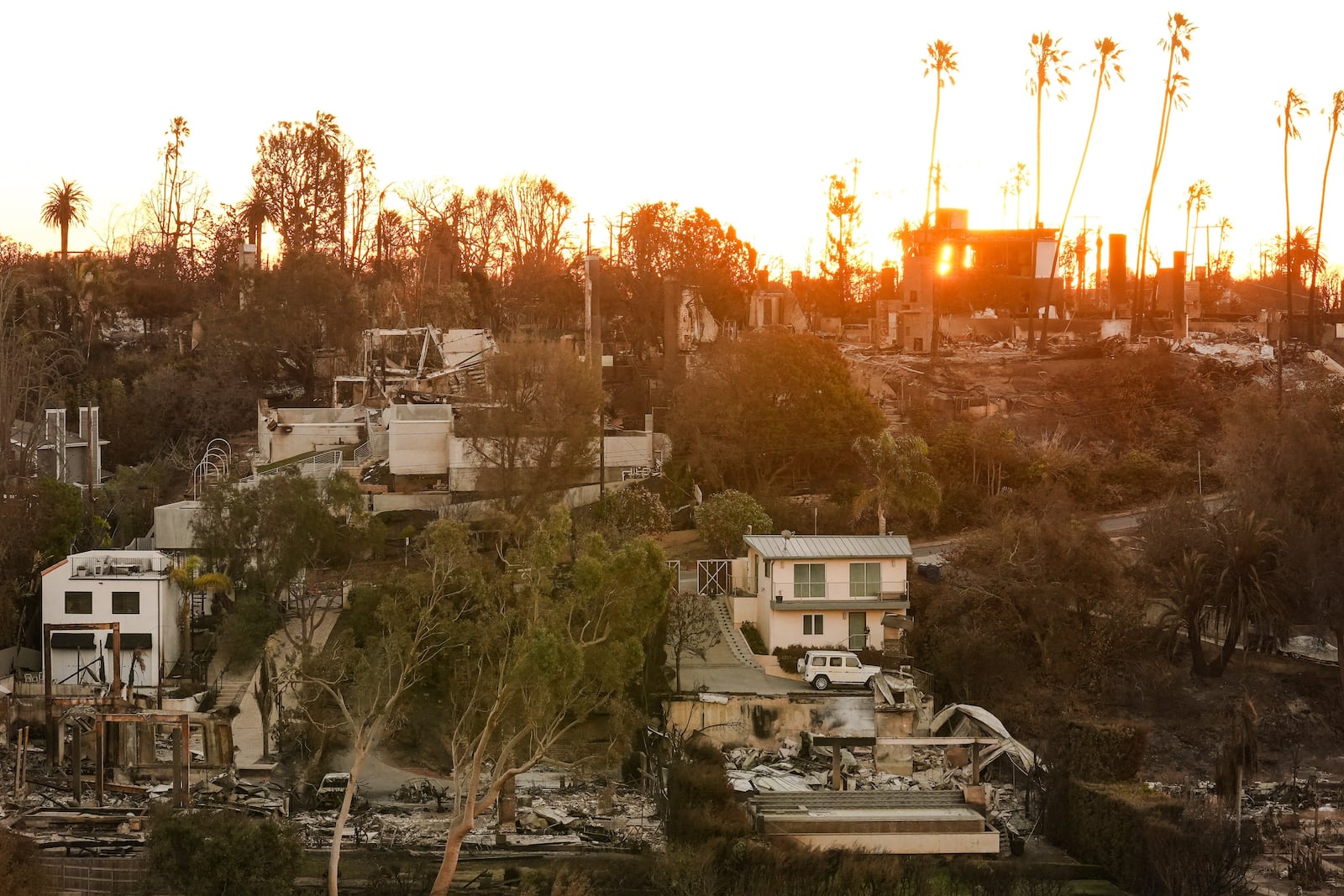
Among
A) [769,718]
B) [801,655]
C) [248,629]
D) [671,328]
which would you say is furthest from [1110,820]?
[671,328]

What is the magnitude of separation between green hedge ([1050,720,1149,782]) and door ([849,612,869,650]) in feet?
20.5

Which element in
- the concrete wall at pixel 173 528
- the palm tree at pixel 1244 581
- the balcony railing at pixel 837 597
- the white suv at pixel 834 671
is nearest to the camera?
the white suv at pixel 834 671

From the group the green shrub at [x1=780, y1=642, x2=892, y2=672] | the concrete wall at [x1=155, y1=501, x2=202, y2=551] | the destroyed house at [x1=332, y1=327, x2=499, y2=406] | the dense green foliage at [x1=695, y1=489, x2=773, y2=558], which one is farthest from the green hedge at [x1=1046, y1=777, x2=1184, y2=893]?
the destroyed house at [x1=332, y1=327, x2=499, y2=406]

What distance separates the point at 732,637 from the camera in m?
30.2

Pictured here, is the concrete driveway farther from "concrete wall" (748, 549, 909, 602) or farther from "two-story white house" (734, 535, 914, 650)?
"concrete wall" (748, 549, 909, 602)

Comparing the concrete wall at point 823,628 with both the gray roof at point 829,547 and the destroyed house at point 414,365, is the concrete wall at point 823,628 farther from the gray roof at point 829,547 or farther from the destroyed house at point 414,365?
the destroyed house at point 414,365

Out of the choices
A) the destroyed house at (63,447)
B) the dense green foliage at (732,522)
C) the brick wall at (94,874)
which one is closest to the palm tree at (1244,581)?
the dense green foliage at (732,522)

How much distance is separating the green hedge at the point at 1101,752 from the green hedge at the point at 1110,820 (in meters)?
0.29

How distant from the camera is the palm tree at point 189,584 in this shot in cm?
2814

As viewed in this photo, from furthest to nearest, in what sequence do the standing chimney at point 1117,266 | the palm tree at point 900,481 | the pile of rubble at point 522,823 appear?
the standing chimney at point 1117,266
the palm tree at point 900,481
the pile of rubble at point 522,823

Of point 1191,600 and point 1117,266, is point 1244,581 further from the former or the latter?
point 1117,266

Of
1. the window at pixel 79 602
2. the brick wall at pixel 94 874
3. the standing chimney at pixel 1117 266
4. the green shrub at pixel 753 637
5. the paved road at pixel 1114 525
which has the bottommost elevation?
the brick wall at pixel 94 874

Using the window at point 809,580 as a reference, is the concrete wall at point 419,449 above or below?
above

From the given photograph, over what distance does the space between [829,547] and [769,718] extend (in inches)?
201
